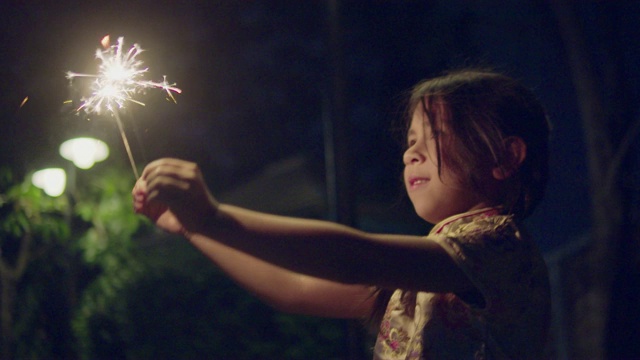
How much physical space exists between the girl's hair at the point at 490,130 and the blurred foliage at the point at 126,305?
6211 millimetres

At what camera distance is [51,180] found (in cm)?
764

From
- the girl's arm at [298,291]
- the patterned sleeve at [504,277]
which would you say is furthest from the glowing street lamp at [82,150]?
the patterned sleeve at [504,277]

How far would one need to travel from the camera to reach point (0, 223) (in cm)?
673

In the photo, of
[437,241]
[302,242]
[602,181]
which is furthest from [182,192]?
[602,181]

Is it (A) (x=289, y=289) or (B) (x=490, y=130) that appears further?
(A) (x=289, y=289)

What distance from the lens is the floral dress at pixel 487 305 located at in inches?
71.0

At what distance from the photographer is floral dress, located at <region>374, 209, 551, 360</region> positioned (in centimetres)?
180

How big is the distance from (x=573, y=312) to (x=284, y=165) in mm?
4983

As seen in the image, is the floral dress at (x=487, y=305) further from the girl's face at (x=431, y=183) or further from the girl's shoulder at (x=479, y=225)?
the girl's face at (x=431, y=183)

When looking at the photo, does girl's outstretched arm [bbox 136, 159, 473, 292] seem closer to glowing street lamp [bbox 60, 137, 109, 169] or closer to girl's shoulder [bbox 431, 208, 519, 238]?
girl's shoulder [bbox 431, 208, 519, 238]

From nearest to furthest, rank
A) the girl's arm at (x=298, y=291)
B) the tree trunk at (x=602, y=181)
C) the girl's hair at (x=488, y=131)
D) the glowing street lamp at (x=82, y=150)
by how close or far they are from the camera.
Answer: the girl's hair at (x=488, y=131)
the girl's arm at (x=298, y=291)
the tree trunk at (x=602, y=181)
the glowing street lamp at (x=82, y=150)

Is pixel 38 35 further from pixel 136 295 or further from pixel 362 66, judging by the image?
pixel 362 66

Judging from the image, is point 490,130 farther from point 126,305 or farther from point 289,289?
point 126,305

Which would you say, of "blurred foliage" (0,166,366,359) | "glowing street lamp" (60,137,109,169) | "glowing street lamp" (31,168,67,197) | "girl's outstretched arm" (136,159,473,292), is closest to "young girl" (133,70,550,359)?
"girl's outstretched arm" (136,159,473,292)
